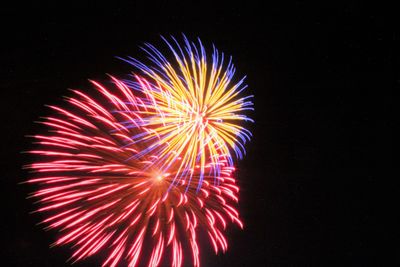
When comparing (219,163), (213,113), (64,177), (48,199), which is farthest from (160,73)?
(48,199)

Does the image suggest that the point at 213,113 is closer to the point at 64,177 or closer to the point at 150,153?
the point at 150,153

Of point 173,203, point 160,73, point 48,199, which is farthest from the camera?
point 173,203

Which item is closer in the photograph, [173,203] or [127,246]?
[127,246]
